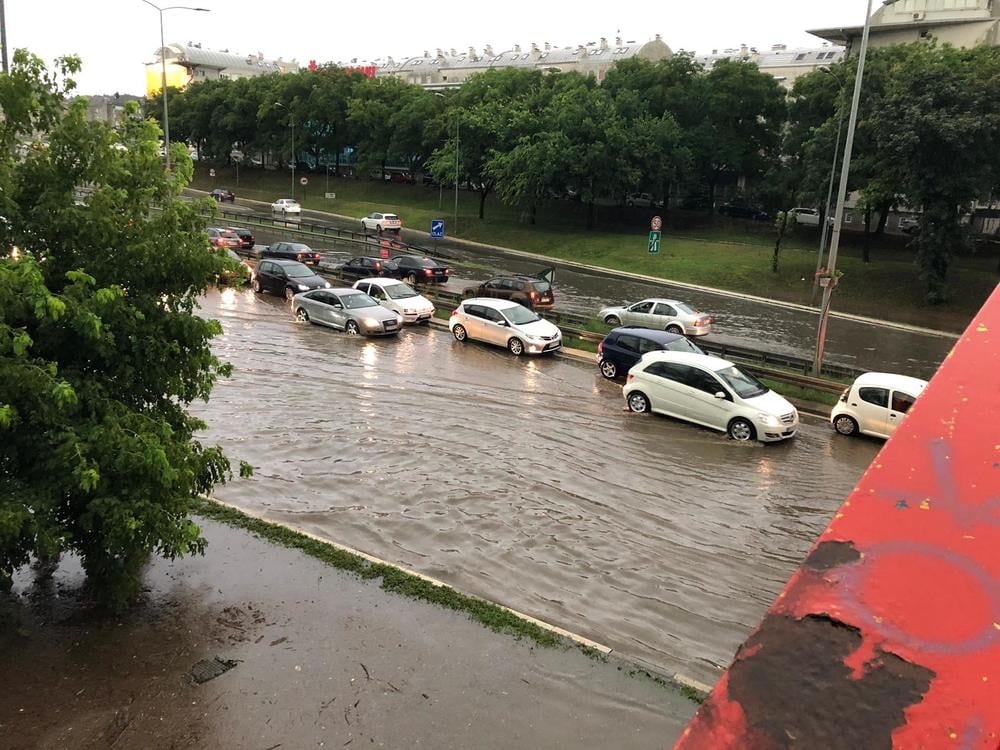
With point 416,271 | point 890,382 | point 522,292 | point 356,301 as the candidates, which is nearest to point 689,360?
point 890,382

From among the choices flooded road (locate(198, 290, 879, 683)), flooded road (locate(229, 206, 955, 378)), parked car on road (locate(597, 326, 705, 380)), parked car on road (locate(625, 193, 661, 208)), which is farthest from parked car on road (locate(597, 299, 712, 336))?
parked car on road (locate(625, 193, 661, 208))

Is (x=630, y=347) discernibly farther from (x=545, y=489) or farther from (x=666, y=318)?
(x=545, y=489)

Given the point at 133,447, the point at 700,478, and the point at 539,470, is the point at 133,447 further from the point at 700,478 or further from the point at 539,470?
the point at 700,478

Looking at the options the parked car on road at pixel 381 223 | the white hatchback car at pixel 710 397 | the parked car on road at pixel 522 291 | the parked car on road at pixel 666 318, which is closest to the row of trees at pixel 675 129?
A: the parked car on road at pixel 381 223

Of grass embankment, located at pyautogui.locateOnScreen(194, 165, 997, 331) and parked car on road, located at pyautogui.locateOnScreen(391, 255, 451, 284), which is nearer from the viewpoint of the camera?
parked car on road, located at pyautogui.locateOnScreen(391, 255, 451, 284)

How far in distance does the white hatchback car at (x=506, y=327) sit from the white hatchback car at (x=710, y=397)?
539 centimetres

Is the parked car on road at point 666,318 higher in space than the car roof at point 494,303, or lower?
lower

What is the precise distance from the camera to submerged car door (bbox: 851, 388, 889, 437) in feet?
55.9

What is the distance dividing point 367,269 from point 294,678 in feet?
95.3

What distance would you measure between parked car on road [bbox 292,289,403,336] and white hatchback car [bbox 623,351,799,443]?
31.7 feet

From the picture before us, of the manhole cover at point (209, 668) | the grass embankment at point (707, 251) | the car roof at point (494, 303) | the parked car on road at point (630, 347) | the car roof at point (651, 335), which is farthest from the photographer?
the grass embankment at point (707, 251)

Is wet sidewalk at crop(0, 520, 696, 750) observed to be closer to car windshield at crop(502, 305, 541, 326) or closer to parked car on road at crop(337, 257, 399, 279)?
car windshield at crop(502, 305, 541, 326)

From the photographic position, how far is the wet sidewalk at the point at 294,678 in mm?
6648

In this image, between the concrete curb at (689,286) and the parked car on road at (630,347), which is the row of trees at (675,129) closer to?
the concrete curb at (689,286)
